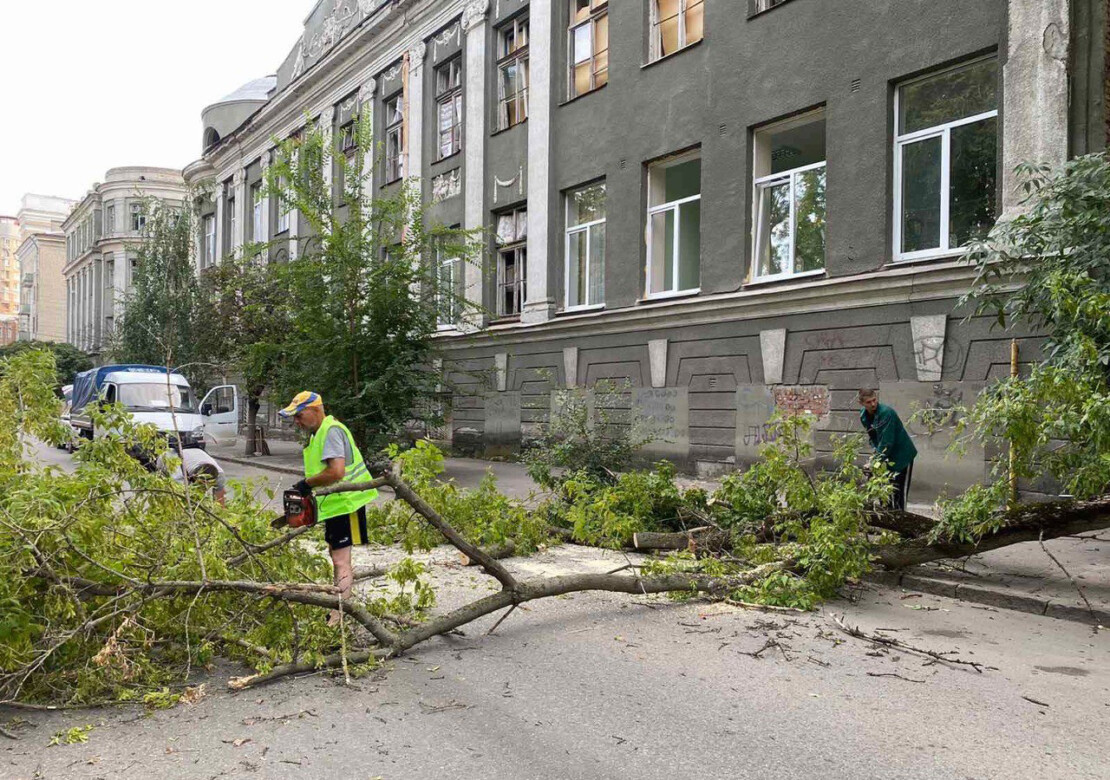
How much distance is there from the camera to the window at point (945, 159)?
11.3m

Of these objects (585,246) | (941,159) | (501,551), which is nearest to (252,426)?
(585,246)

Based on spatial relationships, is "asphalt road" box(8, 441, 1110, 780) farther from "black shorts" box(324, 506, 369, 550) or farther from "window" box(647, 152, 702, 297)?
"window" box(647, 152, 702, 297)

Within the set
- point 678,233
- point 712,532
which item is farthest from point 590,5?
point 712,532

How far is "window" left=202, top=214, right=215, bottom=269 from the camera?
1559 inches

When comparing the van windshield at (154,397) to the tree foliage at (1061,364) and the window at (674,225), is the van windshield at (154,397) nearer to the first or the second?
the window at (674,225)

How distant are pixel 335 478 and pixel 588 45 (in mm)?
14572

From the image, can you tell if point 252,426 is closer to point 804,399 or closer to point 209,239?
point 804,399

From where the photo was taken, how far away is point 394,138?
25406 millimetres

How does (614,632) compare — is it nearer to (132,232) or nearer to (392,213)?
(392,213)

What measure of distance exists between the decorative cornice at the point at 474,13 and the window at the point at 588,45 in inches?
127

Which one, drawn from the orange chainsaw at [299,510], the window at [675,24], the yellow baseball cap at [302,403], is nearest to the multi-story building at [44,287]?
the window at [675,24]

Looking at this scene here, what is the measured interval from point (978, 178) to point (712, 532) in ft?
21.4

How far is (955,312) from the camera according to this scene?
11.0 metres

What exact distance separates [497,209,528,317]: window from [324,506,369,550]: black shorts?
13.8m
